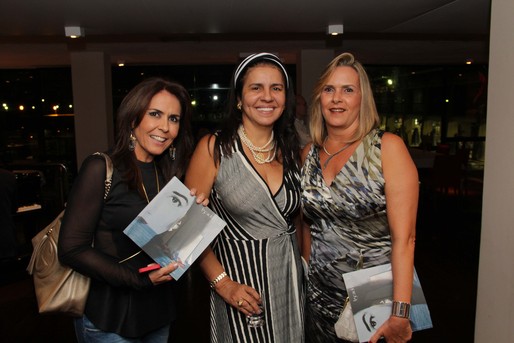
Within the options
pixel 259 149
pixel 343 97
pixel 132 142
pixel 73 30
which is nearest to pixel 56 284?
pixel 132 142

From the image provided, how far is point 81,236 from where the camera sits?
1575 mm

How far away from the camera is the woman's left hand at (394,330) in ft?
5.89

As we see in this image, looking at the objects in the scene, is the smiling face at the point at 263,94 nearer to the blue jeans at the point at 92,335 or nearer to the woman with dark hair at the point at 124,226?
the woman with dark hair at the point at 124,226

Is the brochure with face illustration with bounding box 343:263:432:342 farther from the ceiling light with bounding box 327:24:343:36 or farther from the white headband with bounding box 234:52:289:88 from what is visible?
the ceiling light with bounding box 327:24:343:36

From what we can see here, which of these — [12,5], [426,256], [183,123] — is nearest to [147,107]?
[183,123]

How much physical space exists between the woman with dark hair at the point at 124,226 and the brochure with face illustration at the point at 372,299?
703 millimetres

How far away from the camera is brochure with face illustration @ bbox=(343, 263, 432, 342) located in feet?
5.92

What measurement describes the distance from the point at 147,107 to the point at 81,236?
519 mm

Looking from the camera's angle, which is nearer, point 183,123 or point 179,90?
point 179,90

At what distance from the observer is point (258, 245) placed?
6.28 ft

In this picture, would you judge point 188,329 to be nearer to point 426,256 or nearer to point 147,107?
point 147,107

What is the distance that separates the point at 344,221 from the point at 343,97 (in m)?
0.50

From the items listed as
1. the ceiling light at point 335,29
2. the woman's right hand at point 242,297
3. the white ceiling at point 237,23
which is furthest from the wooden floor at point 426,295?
the ceiling light at point 335,29

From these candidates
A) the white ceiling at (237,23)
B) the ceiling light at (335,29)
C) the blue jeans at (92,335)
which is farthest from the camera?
the ceiling light at (335,29)
